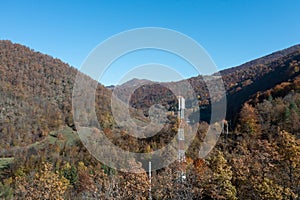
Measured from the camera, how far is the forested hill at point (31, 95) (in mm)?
63938

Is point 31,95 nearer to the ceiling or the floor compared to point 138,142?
nearer to the ceiling

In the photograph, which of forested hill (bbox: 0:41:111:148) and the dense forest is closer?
the dense forest

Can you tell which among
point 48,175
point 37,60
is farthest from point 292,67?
point 37,60

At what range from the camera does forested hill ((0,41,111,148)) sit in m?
63.9

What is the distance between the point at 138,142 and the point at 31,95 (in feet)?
158

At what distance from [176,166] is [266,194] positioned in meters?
3.44

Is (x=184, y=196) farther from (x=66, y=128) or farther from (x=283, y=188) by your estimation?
(x=66, y=128)

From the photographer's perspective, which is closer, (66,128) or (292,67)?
(292,67)

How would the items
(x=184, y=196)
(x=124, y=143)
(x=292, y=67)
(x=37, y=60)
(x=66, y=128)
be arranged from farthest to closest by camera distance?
(x=37, y=60), (x=66, y=128), (x=292, y=67), (x=124, y=143), (x=184, y=196)

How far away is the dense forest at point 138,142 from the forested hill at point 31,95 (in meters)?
0.22

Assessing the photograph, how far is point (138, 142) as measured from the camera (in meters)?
Result: 37.7

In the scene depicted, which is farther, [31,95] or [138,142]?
[31,95]

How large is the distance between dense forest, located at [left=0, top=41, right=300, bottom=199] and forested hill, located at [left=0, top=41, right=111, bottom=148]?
22cm

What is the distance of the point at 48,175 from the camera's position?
9.68 metres
